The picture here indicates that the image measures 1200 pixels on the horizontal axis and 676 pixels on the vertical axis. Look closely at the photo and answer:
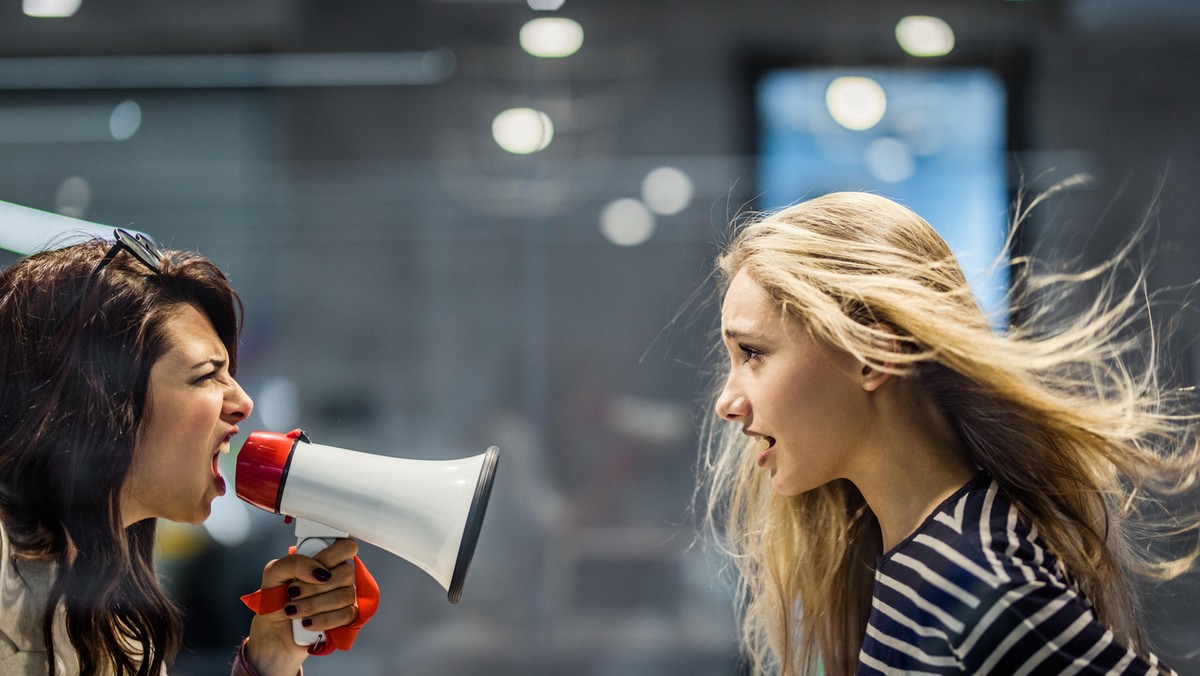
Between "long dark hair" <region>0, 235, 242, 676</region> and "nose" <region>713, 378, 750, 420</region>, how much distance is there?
1.76 ft

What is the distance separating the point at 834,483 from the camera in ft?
3.57

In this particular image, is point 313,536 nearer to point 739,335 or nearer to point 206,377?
→ point 206,377

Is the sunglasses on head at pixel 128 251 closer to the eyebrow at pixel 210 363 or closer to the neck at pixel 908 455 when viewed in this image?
the eyebrow at pixel 210 363

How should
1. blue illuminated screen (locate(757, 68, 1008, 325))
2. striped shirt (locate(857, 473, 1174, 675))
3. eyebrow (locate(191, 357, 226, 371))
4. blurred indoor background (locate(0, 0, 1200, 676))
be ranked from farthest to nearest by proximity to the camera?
blue illuminated screen (locate(757, 68, 1008, 325)), blurred indoor background (locate(0, 0, 1200, 676)), eyebrow (locate(191, 357, 226, 371)), striped shirt (locate(857, 473, 1174, 675))

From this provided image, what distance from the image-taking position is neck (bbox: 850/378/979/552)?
0.93 m

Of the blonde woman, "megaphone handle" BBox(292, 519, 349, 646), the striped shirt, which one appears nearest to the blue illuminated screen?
the blonde woman

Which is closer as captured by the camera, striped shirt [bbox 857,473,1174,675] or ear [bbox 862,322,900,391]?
striped shirt [bbox 857,473,1174,675]

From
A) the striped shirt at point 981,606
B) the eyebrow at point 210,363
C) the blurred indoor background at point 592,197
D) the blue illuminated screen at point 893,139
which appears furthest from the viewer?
the blue illuminated screen at point 893,139

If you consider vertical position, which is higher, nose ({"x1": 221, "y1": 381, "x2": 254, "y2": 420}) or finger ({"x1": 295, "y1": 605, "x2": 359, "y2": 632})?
nose ({"x1": 221, "y1": 381, "x2": 254, "y2": 420})

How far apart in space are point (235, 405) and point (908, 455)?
25.6 inches

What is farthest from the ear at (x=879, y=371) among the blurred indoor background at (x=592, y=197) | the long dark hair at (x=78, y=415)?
the blurred indoor background at (x=592, y=197)

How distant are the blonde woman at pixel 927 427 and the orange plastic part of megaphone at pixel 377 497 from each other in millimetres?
281

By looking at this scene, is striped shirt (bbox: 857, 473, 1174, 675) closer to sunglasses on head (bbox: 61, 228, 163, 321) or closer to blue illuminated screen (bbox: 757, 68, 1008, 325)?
sunglasses on head (bbox: 61, 228, 163, 321)

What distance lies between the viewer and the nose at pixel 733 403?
38.2 inches
